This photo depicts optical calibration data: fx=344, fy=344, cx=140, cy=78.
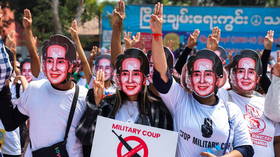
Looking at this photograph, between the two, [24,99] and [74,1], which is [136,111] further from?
[74,1]

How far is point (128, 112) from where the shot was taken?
2.99 m

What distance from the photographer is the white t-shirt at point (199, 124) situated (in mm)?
2803

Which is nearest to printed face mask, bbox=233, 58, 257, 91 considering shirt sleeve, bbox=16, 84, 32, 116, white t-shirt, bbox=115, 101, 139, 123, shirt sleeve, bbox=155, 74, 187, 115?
shirt sleeve, bbox=155, 74, 187, 115

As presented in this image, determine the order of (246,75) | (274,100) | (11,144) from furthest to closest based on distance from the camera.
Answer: (11,144), (246,75), (274,100)

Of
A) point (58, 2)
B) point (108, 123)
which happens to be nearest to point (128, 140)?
point (108, 123)

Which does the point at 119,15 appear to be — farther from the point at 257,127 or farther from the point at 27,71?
the point at 27,71

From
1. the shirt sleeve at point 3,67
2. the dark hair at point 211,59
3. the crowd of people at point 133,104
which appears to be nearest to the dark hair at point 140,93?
the crowd of people at point 133,104

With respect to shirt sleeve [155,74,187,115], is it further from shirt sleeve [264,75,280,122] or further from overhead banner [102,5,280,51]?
overhead banner [102,5,280,51]

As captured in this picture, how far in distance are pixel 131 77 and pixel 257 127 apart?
4.81 feet

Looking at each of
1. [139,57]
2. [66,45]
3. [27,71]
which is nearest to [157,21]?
[139,57]

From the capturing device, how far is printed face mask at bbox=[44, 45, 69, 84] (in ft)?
10.0

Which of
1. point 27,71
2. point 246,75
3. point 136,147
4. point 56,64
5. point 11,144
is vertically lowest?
point 11,144

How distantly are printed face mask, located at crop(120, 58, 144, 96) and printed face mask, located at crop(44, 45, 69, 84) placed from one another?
20.9 inches

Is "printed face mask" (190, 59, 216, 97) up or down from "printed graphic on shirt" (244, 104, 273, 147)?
up
